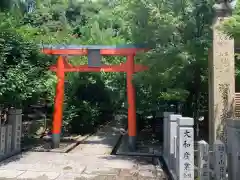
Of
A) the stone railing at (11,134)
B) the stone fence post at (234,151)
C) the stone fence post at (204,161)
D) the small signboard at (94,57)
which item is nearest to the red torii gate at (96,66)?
the small signboard at (94,57)

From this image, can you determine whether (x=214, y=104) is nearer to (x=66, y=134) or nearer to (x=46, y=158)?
(x=46, y=158)

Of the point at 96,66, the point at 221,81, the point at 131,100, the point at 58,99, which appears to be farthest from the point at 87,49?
the point at 221,81

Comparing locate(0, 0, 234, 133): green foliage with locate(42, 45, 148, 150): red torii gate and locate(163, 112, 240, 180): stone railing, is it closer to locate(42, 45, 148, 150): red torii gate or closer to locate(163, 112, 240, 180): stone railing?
locate(42, 45, 148, 150): red torii gate

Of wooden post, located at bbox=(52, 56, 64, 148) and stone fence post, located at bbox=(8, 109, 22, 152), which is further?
wooden post, located at bbox=(52, 56, 64, 148)

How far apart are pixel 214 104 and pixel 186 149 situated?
9.61 feet

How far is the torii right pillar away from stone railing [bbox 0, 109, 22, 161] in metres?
6.58

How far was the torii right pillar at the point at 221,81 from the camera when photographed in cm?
903

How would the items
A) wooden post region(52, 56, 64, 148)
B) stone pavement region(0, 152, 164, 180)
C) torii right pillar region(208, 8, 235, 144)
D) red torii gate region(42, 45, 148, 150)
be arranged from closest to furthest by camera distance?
stone pavement region(0, 152, 164, 180)
torii right pillar region(208, 8, 235, 144)
red torii gate region(42, 45, 148, 150)
wooden post region(52, 56, 64, 148)

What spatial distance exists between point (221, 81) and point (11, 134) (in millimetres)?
7199

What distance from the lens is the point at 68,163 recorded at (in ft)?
32.1

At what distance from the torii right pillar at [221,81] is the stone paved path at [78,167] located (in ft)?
7.13

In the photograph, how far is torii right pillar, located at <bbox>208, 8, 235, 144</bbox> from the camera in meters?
9.03

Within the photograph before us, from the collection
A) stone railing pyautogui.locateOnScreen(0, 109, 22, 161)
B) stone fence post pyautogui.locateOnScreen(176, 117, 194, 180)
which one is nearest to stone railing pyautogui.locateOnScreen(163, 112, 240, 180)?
stone fence post pyautogui.locateOnScreen(176, 117, 194, 180)

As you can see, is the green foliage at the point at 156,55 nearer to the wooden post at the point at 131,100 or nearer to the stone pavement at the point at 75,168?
the wooden post at the point at 131,100
